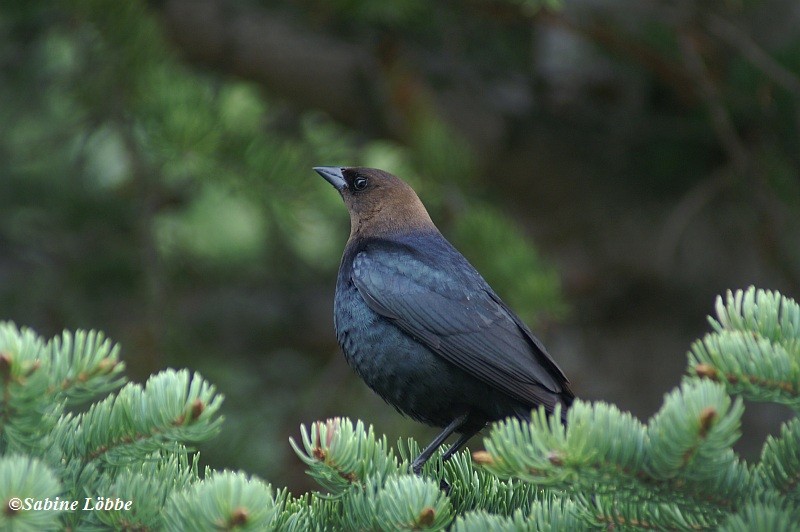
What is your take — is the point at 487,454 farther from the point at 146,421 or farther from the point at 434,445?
the point at 434,445

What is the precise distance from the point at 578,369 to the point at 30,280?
128 inches

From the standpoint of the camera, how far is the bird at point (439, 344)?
3.27 meters

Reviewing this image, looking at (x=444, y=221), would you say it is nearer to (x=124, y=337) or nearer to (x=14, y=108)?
(x=124, y=337)

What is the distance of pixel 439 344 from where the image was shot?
3.38 m

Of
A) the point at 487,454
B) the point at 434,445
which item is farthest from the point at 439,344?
the point at 487,454

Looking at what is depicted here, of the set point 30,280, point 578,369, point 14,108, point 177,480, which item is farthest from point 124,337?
point 177,480

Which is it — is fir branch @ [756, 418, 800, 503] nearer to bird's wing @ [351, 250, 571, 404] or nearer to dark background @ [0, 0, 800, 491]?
bird's wing @ [351, 250, 571, 404]

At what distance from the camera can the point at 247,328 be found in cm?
591

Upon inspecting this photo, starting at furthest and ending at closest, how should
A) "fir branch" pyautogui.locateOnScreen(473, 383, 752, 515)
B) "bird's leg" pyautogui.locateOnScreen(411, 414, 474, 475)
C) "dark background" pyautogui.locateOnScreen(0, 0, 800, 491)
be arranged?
"dark background" pyautogui.locateOnScreen(0, 0, 800, 491) < "bird's leg" pyautogui.locateOnScreen(411, 414, 474, 475) < "fir branch" pyautogui.locateOnScreen(473, 383, 752, 515)

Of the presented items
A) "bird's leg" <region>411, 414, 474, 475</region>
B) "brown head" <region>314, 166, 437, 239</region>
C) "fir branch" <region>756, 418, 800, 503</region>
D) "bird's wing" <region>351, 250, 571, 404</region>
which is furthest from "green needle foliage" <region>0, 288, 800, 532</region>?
"brown head" <region>314, 166, 437, 239</region>

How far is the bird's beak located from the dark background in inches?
3.4

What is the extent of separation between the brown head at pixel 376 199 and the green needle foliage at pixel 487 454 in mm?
2409

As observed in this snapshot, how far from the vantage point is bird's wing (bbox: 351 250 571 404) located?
10.6ft

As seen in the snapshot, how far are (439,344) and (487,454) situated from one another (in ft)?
5.51
